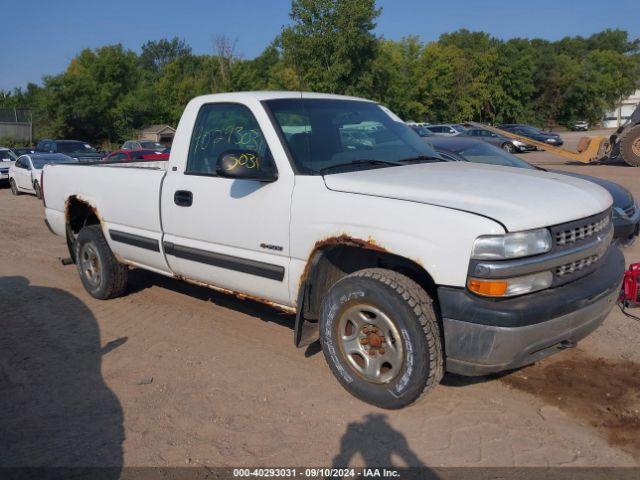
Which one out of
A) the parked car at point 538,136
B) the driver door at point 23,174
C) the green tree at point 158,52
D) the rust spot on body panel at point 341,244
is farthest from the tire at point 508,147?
the green tree at point 158,52

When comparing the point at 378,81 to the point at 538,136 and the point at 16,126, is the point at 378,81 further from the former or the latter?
the point at 16,126

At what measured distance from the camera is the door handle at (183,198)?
476cm

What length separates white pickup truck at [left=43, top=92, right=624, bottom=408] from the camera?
323 cm

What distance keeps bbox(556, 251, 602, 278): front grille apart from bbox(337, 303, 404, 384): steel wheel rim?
101 centimetres

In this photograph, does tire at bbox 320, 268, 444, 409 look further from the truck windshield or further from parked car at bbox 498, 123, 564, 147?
parked car at bbox 498, 123, 564, 147

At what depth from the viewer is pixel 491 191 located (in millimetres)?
3520

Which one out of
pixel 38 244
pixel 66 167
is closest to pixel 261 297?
pixel 66 167

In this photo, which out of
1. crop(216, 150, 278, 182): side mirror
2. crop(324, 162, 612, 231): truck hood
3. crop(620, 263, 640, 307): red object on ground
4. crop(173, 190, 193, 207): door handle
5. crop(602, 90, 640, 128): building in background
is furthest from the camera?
crop(602, 90, 640, 128): building in background

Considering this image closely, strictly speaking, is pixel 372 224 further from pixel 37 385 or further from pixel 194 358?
pixel 37 385

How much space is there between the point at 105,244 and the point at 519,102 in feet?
A: 218

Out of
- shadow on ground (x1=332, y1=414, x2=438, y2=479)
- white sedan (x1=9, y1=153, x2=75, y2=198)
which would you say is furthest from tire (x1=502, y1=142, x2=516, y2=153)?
shadow on ground (x1=332, y1=414, x2=438, y2=479)

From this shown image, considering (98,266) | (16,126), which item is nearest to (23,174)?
(98,266)

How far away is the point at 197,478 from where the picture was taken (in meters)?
3.14

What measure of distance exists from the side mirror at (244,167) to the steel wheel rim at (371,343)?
114cm
